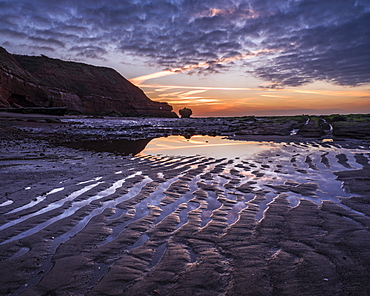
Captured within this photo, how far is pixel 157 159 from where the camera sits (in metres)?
8.66

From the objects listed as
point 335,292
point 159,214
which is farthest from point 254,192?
point 335,292

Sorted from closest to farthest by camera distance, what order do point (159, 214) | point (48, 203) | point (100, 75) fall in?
point (159, 214), point (48, 203), point (100, 75)

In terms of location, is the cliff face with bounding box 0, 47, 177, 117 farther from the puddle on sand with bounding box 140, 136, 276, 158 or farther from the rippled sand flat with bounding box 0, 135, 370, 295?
the rippled sand flat with bounding box 0, 135, 370, 295

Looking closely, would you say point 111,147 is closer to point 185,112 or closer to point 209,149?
point 209,149

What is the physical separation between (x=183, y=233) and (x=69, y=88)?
92.6 metres

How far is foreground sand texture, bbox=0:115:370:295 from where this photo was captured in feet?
6.81

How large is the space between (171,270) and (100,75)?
115 meters

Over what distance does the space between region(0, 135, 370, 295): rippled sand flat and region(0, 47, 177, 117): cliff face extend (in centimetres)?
3536

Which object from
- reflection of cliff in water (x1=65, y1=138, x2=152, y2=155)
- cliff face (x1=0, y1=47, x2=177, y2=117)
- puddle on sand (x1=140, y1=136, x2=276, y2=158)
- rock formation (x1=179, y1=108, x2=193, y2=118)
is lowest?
puddle on sand (x1=140, y1=136, x2=276, y2=158)

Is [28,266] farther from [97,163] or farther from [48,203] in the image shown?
[97,163]

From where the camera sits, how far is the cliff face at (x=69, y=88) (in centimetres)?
4084

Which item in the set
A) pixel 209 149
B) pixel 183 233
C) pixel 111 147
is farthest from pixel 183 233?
pixel 111 147

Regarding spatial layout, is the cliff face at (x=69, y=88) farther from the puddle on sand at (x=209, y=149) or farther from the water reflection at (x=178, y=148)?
the puddle on sand at (x=209, y=149)

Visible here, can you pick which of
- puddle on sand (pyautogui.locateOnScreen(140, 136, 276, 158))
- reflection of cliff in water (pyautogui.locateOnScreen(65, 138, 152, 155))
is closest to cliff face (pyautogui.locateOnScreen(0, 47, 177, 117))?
reflection of cliff in water (pyautogui.locateOnScreen(65, 138, 152, 155))
